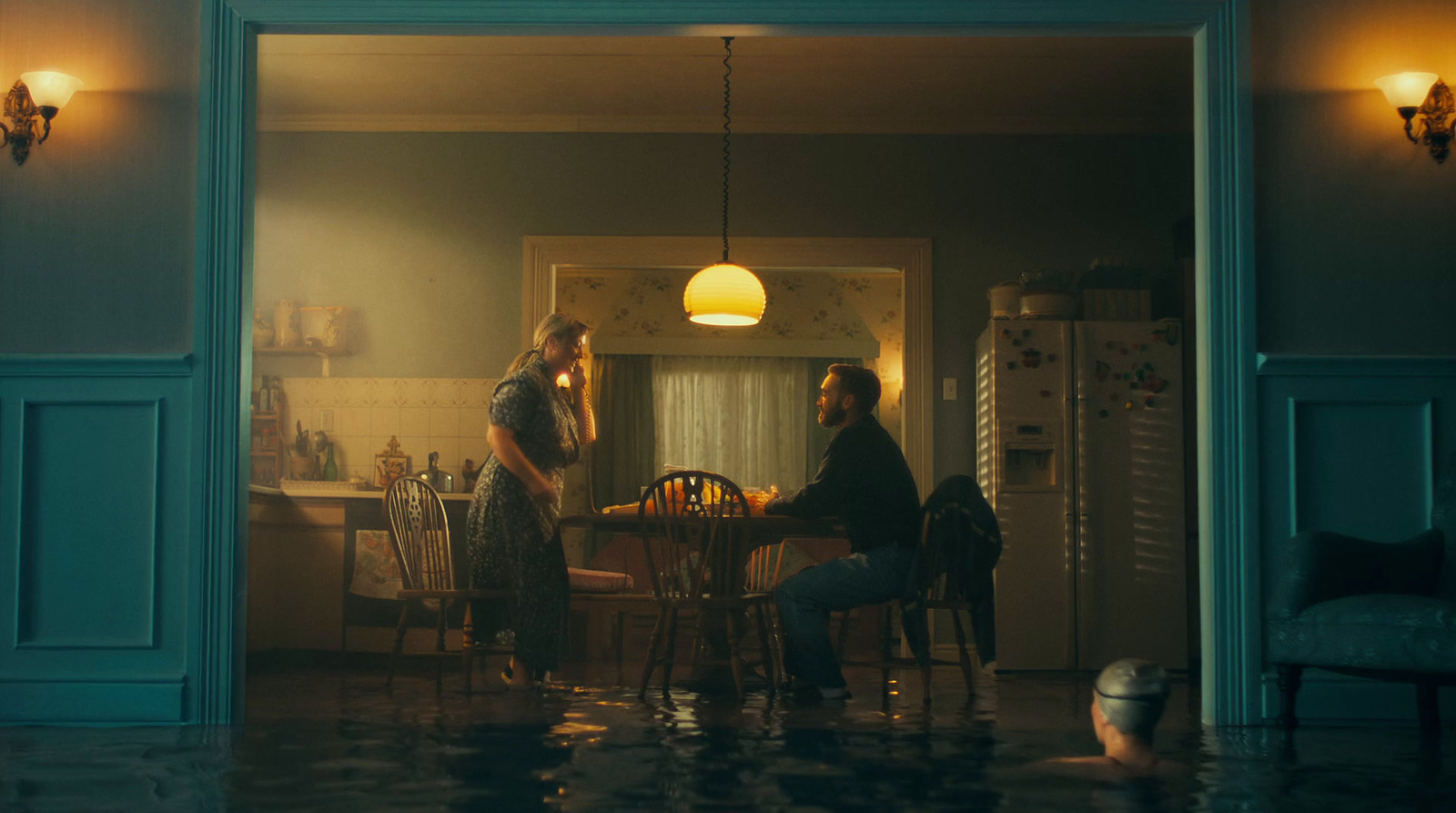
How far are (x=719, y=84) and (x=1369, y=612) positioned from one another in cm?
393

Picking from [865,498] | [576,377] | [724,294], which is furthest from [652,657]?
[724,294]

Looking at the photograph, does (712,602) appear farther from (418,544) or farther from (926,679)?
(418,544)

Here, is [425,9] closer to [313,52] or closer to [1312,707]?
[313,52]

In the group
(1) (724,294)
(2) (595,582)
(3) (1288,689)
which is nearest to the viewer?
(3) (1288,689)

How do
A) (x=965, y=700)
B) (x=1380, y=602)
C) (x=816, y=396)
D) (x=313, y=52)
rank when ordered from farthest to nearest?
(x=816, y=396) < (x=313, y=52) < (x=965, y=700) < (x=1380, y=602)

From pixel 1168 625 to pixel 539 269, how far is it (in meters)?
3.54

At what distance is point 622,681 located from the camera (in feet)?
16.6

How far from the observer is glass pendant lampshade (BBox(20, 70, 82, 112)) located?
11.7ft

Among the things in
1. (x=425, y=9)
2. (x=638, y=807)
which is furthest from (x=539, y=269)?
(x=638, y=807)

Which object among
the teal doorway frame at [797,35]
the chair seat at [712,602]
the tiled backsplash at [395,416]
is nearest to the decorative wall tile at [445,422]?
the tiled backsplash at [395,416]

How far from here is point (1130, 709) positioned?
2.38 meters

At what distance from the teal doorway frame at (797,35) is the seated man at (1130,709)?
126cm

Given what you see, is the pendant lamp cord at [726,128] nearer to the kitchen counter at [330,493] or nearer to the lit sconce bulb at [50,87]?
the kitchen counter at [330,493]

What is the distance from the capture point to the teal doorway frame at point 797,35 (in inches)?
140
